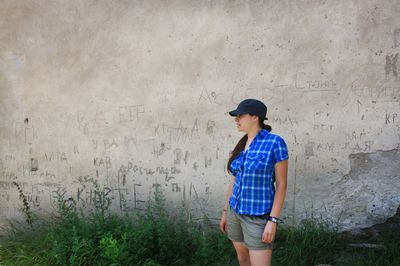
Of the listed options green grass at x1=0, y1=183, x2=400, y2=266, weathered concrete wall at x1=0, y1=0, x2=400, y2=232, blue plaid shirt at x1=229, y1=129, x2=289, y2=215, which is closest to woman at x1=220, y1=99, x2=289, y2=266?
blue plaid shirt at x1=229, y1=129, x2=289, y2=215

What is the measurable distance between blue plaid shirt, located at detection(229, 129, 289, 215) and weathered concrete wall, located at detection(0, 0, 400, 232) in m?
1.58

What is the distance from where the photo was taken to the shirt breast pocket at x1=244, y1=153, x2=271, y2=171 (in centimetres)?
275

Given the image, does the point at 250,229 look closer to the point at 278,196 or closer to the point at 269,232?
the point at 269,232

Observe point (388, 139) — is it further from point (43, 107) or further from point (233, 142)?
point (43, 107)

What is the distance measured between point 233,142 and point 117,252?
1.68m

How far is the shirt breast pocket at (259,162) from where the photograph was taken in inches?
108

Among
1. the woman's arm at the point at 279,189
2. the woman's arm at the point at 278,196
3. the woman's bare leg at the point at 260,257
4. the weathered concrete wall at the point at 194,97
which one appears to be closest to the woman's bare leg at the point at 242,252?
the woman's bare leg at the point at 260,257

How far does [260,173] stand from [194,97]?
77.1 inches

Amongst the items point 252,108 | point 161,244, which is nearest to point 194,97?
point 161,244

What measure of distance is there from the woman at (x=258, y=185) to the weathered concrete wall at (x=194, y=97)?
1.53 m

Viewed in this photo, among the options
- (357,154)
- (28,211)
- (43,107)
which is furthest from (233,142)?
(28,211)

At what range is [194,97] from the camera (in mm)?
4559

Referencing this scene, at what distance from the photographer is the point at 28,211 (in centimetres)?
505

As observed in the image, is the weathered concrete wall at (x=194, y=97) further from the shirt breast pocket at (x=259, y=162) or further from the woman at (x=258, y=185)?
A: the shirt breast pocket at (x=259, y=162)
